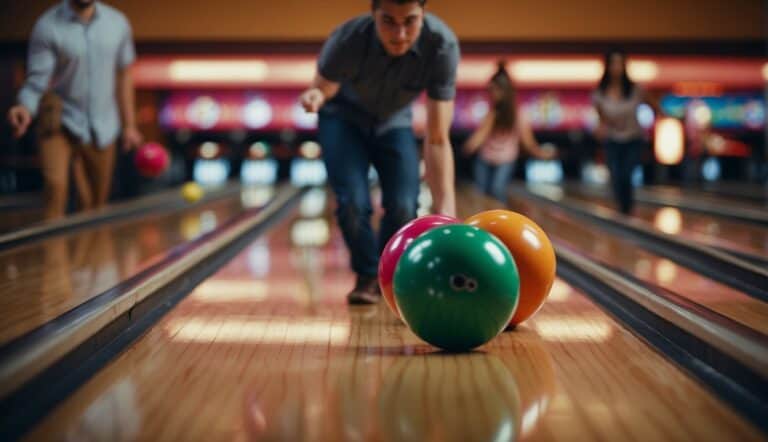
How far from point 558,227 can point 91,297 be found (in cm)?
415

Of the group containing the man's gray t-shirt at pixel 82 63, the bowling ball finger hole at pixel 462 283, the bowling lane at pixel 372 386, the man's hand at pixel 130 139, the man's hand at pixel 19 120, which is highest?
the man's gray t-shirt at pixel 82 63

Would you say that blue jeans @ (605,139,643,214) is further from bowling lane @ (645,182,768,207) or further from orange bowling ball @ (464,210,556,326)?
orange bowling ball @ (464,210,556,326)

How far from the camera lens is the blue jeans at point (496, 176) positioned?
7.77 meters

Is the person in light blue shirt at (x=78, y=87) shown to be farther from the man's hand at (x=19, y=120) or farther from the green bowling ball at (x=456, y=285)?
the green bowling ball at (x=456, y=285)

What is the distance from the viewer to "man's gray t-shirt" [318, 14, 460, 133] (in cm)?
305

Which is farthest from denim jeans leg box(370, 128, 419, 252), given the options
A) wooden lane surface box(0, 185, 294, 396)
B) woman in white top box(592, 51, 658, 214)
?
woman in white top box(592, 51, 658, 214)

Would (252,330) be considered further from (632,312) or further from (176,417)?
(632,312)

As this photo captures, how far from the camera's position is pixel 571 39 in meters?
10.9

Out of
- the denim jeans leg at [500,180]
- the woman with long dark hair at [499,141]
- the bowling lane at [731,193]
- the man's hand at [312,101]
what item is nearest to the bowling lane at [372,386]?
the man's hand at [312,101]

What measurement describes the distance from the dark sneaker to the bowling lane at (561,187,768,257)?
90.7 inches

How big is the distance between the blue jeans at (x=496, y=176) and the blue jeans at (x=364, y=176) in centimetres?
437

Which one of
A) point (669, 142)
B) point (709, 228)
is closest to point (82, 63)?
point (709, 228)

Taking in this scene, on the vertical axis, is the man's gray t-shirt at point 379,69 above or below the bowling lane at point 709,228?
above

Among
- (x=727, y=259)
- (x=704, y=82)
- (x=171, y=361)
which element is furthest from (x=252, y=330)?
(x=704, y=82)
